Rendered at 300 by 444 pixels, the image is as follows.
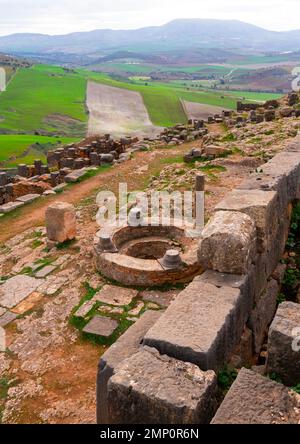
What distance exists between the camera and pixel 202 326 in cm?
440

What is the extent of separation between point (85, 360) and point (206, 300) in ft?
8.51

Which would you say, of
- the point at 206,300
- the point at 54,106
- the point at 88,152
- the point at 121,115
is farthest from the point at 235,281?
the point at 54,106

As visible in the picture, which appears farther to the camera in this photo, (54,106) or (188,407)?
(54,106)

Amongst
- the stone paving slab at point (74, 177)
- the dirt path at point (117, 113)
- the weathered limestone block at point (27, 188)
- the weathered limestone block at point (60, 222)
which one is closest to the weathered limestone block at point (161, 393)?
the weathered limestone block at point (60, 222)

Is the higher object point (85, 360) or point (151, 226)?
point (151, 226)

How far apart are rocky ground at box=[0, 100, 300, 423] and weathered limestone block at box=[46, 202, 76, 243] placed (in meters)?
0.32

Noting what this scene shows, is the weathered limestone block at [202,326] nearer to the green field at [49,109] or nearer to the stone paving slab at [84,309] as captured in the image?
the stone paving slab at [84,309]

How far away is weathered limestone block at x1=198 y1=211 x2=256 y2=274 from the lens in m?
5.39

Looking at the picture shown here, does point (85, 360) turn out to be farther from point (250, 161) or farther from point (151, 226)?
point (250, 161)

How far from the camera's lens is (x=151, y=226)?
9836 mm

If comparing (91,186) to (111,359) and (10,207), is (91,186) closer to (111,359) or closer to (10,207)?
(10,207)

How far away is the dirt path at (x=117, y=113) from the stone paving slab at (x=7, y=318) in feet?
144

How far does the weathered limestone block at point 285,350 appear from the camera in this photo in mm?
3941

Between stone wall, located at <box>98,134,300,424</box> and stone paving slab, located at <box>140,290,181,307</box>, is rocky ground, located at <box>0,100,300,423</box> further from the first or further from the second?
stone wall, located at <box>98,134,300,424</box>
